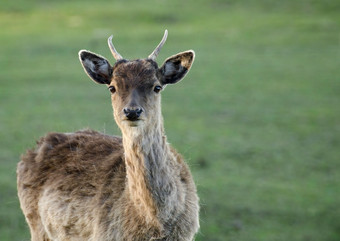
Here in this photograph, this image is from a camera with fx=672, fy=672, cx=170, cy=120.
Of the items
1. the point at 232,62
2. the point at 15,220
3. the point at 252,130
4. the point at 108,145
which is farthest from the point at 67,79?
the point at 108,145

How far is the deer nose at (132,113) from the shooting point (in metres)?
6.49

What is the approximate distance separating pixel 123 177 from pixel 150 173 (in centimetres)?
70

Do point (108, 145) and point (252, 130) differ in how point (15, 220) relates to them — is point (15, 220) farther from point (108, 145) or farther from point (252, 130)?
point (252, 130)

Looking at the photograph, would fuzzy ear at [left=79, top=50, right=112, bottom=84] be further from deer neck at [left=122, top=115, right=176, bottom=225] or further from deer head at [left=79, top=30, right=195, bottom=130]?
deer neck at [left=122, top=115, right=176, bottom=225]

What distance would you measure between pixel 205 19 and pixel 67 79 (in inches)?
538

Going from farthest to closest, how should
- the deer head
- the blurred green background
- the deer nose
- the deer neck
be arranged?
the blurred green background, the deer neck, the deer head, the deer nose

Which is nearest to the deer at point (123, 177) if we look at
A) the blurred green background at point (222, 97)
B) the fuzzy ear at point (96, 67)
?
the fuzzy ear at point (96, 67)

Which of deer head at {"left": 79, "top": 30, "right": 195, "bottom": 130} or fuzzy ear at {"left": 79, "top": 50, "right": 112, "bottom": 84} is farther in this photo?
fuzzy ear at {"left": 79, "top": 50, "right": 112, "bottom": 84}

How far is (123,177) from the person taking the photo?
756cm

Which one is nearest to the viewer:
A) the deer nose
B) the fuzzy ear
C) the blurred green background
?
the deer nose

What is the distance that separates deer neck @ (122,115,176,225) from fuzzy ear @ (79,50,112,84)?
89 cm

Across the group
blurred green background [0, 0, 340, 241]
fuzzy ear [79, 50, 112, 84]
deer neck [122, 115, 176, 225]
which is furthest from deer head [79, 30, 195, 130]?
blurred green background [0, 0, 340, 241]

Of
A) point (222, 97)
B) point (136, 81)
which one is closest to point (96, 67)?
point (136, 81)

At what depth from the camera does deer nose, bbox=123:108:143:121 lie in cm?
649
